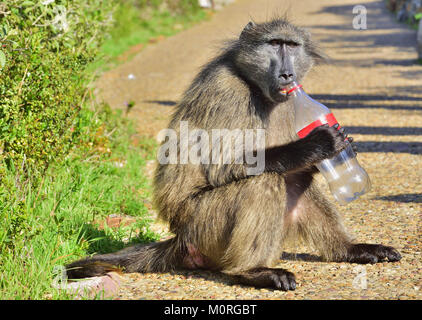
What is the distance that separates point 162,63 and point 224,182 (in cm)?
1034

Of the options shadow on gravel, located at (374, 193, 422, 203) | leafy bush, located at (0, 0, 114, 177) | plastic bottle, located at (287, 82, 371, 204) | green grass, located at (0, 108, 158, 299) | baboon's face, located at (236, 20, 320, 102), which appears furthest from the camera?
shadow on gravel, located at (374, 193, 422, 203)

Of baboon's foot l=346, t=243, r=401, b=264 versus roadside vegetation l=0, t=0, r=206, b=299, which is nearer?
roadside vegetation l=0, t=0, r=206, b=299

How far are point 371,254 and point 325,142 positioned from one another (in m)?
0.81

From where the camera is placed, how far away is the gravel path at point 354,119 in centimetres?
331

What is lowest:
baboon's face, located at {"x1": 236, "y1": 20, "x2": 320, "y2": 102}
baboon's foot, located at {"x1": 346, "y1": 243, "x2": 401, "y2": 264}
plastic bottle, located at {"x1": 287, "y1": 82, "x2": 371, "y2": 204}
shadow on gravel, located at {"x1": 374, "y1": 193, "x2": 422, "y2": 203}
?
baboon's foot, located at {"x1": 346, "y1": 243, "x2": 401, "y2": 264}

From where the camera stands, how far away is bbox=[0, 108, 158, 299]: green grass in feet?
10.3

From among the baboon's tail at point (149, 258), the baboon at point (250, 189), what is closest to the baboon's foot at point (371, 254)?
the baboon at point (250, 189)

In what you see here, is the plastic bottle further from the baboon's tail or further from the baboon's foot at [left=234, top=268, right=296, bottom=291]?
the baboon's tail

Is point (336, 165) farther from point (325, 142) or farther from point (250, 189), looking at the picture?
point (250, 189)
